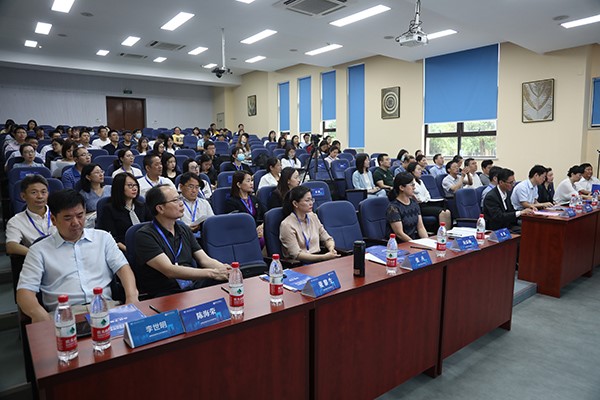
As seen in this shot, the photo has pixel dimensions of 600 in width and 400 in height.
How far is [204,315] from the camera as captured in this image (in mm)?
1461

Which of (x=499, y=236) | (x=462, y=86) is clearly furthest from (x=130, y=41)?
(x=499, y=236)

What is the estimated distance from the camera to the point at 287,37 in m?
9.26

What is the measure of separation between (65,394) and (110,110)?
603 inches

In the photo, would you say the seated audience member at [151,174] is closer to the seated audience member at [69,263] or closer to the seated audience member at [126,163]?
the seated audience member at [126,163]

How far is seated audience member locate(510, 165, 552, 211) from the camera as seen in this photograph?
4.59m

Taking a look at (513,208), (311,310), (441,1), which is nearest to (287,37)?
(441,1)

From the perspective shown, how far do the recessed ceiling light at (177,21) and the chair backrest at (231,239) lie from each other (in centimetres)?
637

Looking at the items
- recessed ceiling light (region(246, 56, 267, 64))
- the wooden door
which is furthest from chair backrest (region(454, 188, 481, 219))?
the wooden door

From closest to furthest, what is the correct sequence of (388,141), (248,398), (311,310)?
(248,398), (311,310), (388,141)

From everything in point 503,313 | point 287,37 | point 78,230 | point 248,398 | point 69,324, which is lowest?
point 503,313

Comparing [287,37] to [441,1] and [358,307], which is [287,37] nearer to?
[441,1]

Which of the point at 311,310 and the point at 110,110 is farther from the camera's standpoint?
the point at 110,110

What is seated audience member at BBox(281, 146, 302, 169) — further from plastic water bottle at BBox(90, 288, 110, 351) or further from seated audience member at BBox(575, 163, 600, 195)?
plastic water bottle at BBox(90, 288, 110, 351)

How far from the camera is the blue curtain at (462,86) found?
28.3 ft
